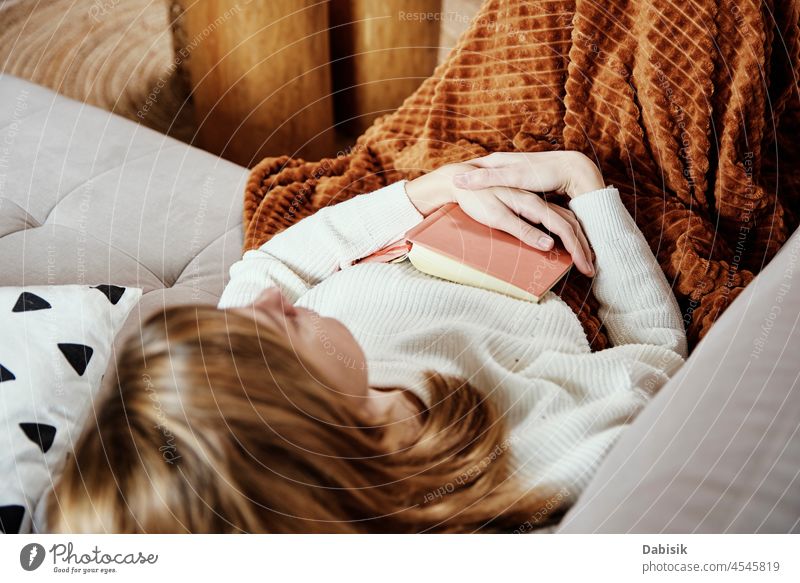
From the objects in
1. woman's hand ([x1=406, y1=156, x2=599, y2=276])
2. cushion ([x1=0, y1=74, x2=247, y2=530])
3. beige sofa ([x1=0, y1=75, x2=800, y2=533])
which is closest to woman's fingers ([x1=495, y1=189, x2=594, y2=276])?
woman's hand ([x1=406, y1=156, x2=599, y2=276])

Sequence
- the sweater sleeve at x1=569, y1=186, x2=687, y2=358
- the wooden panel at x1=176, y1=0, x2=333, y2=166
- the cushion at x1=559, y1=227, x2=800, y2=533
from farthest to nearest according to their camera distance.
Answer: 1. the wooden panel at x1=176, y1=0, x2=333, y2=166
2. the sweater sleeve at x1=569, y1=186, x2=687, y2=358
3. the cushion at x1=559, y1=227, x2=800, y2=533

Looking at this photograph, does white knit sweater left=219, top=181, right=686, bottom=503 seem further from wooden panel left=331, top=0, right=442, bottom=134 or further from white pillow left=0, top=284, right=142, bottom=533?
wooden panel left=331, top=0, right=442, bottom=134

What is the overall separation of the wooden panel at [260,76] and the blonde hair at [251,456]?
0.43m

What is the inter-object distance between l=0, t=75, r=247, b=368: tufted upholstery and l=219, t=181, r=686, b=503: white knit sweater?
3.6 inches

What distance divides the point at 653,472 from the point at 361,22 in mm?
630

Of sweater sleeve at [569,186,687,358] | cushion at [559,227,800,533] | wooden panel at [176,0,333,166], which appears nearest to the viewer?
cushion at [559,227,800,533]

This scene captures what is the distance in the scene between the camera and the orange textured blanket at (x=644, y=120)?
1.80 feet

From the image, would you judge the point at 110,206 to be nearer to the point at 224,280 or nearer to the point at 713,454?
the point at 224,280

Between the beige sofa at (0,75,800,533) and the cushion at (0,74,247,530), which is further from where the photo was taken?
the cushion at (0,74,247,530)

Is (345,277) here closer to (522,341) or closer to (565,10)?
(522,341)

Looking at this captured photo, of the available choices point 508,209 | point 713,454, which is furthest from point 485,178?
point 713,454

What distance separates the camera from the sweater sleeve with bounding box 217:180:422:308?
490mm

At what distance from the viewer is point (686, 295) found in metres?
0.52
